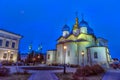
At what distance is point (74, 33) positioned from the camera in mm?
46406

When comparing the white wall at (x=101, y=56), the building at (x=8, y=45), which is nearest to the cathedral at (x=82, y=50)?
the white wall at (x=101, y=56)

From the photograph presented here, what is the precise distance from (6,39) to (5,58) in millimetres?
5775

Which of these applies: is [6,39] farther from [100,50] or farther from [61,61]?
[100,50]

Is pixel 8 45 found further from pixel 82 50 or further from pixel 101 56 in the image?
pixel 101 56

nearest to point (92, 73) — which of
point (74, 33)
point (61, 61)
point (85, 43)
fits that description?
point (85, 43)

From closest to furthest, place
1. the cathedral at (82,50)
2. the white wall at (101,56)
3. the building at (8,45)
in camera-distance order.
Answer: the white wall at (101,56), the cathedral at (82,50), the building at (8,45)

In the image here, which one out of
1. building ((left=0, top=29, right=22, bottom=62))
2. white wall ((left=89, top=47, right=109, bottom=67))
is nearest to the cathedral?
white wall ((left=89, top=47, right=109, bottom=67))

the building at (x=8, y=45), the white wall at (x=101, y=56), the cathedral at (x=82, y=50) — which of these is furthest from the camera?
the building at (x=8, y=45)

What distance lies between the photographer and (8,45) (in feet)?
132

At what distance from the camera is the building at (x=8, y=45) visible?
3798 centimetres

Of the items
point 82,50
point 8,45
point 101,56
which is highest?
point 8,45

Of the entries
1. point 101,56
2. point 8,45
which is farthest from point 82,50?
point 8,45

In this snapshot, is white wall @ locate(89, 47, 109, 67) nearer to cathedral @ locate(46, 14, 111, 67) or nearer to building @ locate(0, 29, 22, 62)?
cathedral @ locate(46, 14, 111, 67)

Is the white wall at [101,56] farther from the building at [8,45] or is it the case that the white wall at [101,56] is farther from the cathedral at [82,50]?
the building at [8,45]
